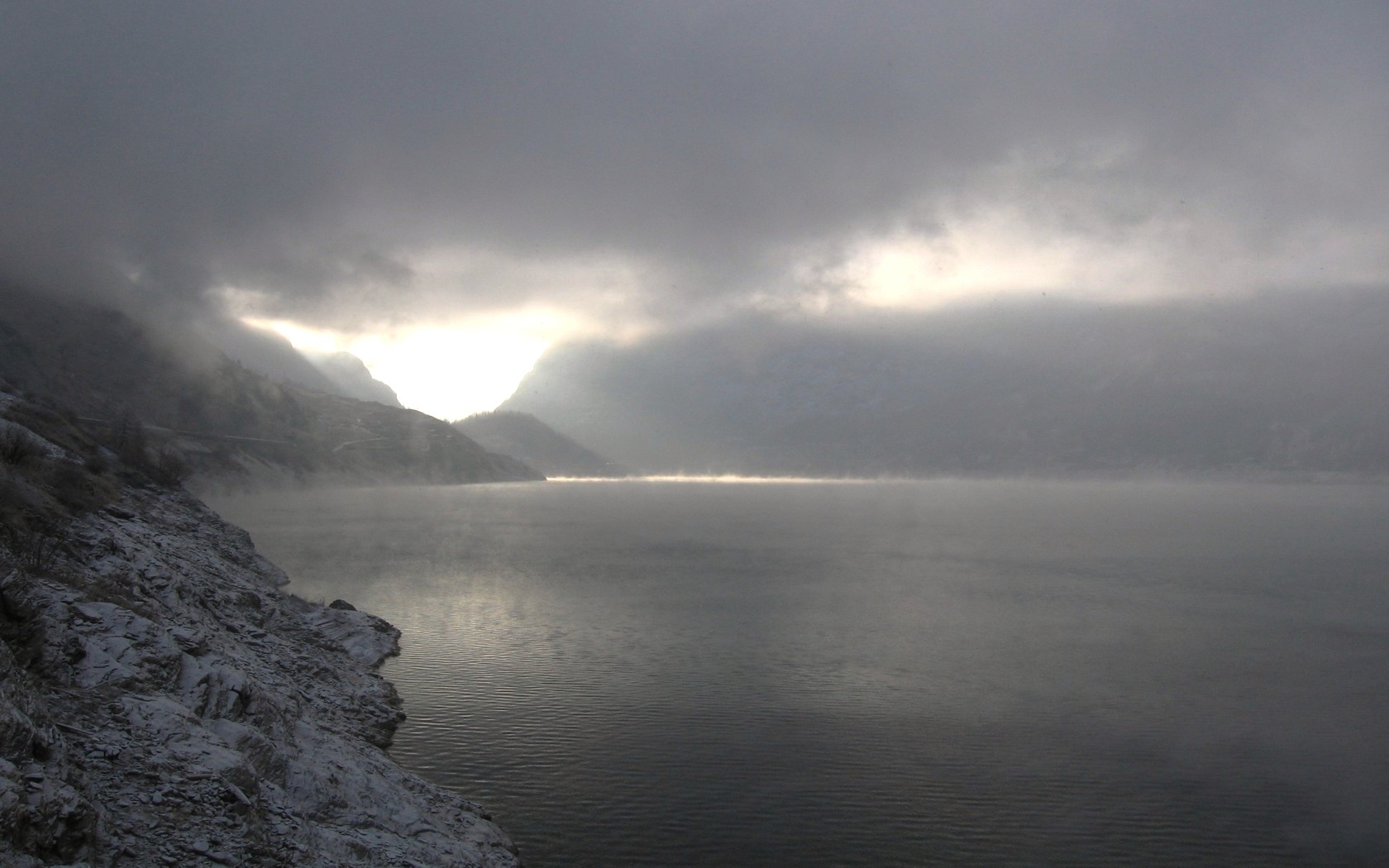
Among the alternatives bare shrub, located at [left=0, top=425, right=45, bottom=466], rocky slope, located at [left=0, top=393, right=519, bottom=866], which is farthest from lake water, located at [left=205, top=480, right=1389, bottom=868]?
bare shrub, located at [left=0, top=425, right=45, bottom=466]

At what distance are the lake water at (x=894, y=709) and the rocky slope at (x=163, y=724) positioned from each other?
12.9ft

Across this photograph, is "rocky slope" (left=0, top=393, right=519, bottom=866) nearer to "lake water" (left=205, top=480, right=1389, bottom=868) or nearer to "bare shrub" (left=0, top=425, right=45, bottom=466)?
"bare shrub" (left=0, top=425, right=45, bottom=466)

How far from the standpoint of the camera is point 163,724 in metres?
17.6

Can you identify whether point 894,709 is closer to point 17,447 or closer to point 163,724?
point 163,724

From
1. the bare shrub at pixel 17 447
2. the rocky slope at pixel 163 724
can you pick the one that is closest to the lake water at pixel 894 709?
the rocky slope at pixel 163 724

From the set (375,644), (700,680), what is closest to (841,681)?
(700,680)

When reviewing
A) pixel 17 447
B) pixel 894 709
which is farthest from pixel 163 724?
pixel 894 709

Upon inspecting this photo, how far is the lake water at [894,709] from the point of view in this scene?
25.4 metres

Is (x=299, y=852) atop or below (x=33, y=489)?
below

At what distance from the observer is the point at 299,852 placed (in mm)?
17469

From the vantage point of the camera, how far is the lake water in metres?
25.4

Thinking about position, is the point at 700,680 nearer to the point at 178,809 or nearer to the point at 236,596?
the point at 236,596

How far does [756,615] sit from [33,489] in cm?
4135

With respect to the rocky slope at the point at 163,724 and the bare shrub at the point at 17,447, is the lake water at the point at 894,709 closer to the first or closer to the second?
the rocky slope at the point at 163,724
